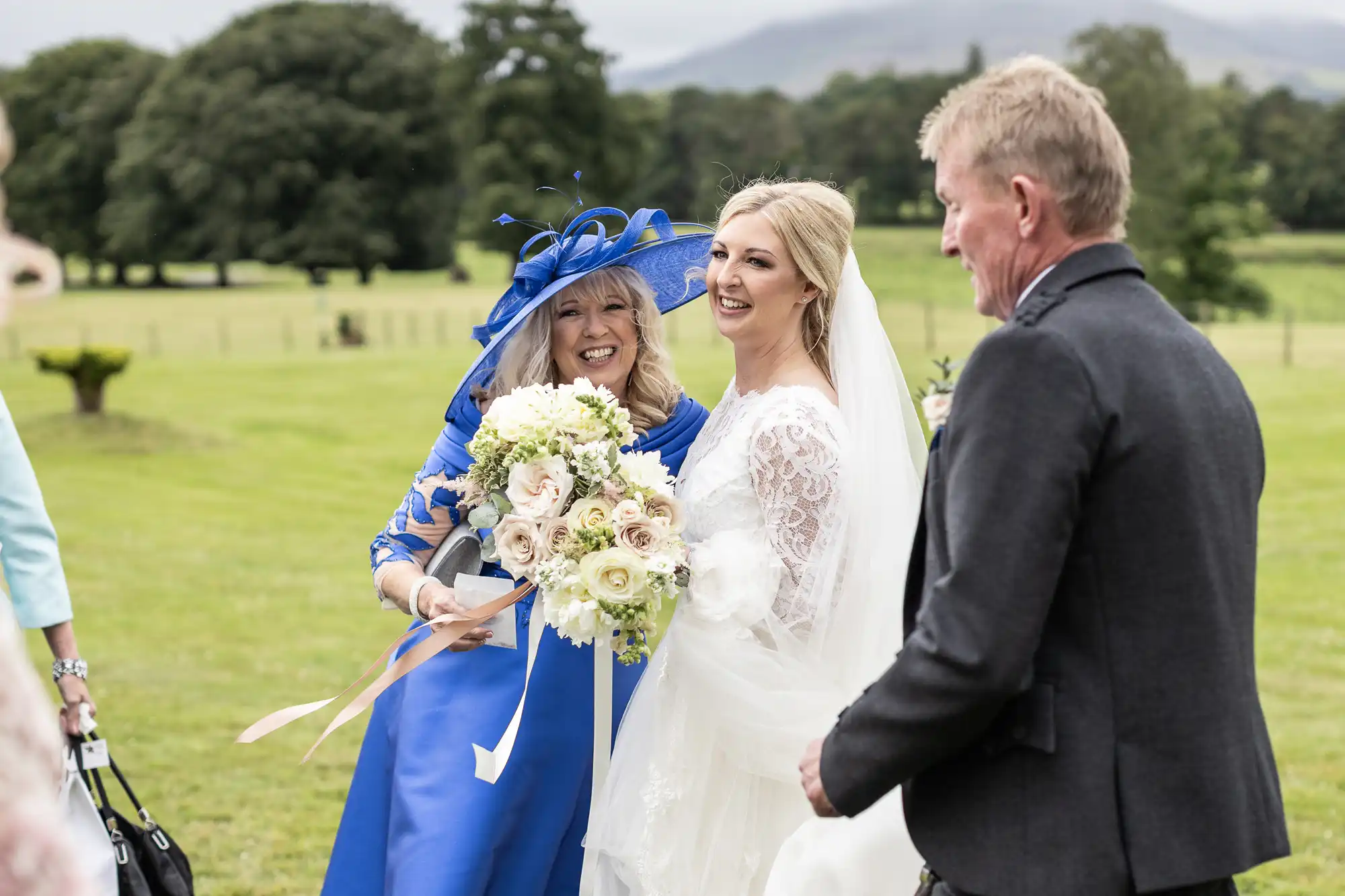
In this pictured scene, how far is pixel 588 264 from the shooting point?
4.56 m

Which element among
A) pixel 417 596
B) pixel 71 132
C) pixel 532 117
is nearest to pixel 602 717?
pixel 417 596

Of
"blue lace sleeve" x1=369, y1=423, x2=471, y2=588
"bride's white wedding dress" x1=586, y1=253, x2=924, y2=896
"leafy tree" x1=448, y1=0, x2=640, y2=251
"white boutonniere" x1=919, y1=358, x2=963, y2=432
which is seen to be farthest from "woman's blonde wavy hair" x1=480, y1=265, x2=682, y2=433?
"leafy tree" x1=448, y1=0, x2=640, y2=251

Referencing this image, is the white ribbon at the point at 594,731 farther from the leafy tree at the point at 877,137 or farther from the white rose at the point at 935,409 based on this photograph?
the leafy tree at the point at 877,137

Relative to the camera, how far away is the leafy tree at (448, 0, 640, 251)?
61531 millimetres

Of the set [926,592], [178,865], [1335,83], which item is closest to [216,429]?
[178,865]

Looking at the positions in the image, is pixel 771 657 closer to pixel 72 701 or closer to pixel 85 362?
pixel 72 701

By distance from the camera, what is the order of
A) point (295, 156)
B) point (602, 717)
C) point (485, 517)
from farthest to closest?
point (295, 156) < point (602, 717) < point (485, 517)

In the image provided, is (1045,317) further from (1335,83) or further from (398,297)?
(1335,83)

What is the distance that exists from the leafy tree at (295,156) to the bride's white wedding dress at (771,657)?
199 feet

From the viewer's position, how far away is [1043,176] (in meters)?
2.40

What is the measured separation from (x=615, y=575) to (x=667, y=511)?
0.29m

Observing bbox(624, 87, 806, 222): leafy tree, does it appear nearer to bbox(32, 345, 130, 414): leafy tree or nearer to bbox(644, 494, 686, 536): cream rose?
bbox(32, 345, 130, 414): leafy tree

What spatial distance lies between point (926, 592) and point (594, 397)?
1536mm

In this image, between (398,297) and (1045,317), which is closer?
(1045,317)
